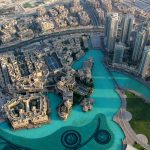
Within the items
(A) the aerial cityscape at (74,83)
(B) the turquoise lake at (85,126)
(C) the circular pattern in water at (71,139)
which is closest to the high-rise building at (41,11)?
(A) the aerial cityscape at (74,83)

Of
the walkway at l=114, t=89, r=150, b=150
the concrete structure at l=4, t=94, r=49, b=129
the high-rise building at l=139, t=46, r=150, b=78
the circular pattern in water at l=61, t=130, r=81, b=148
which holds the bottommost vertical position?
the circular pattern in water at l=61, t=130, r=81, b=148

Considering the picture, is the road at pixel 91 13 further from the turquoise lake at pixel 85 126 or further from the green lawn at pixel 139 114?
the green lawn at pixel 139 114

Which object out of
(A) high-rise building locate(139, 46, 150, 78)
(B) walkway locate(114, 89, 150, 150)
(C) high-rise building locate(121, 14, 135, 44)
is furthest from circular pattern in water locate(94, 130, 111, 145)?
(C) high-rise building locate(121, 14, 135, 44)

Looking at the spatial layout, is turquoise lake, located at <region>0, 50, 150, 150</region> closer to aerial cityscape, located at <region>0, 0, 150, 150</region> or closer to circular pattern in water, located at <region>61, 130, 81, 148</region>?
aerial cityscape, located at <region>0, 0, 150, 150</region>

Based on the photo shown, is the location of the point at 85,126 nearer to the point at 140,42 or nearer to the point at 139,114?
the point at 139,114

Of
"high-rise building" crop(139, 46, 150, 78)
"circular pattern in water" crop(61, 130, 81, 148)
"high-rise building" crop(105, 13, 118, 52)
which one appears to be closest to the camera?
"circular pattern in water" crop(61, 130, 81, 148)

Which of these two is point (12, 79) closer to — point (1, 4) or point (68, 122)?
point (68, 122)

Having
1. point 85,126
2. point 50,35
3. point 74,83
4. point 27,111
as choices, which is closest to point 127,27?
point 74,83
